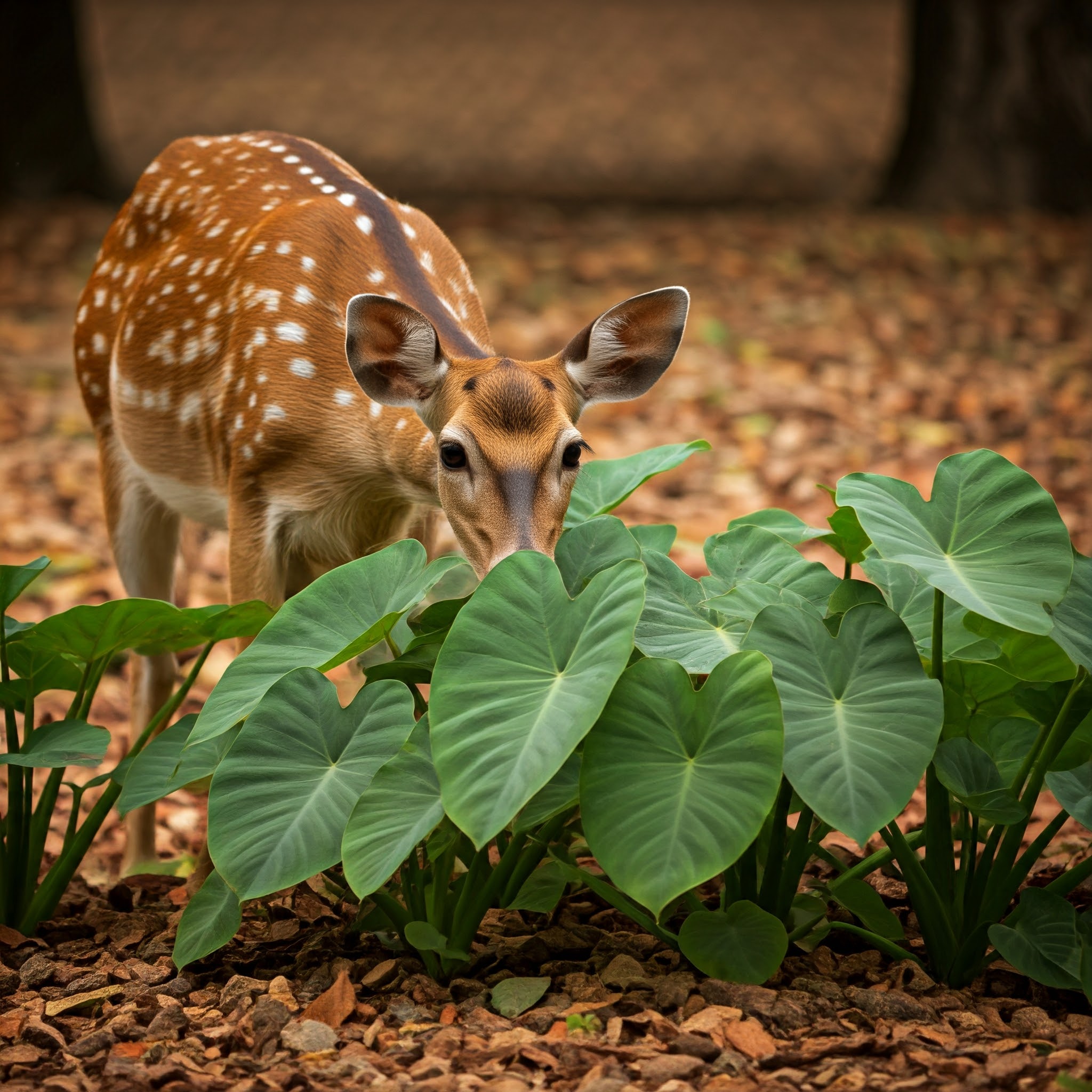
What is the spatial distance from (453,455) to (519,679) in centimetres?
80

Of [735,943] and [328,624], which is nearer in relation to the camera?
[735,943]

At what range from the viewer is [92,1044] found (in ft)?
8.90

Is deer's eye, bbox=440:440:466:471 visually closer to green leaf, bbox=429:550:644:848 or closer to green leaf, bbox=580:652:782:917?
green leaf, bbox=429:550:644:848

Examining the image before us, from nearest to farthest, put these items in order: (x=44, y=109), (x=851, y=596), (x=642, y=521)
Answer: (x=851, y=596)
(x=642, y=521)
(x=44, y=109)

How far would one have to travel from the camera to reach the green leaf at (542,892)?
290 centimetres

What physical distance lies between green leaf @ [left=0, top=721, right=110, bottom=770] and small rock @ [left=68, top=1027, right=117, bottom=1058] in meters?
0.55

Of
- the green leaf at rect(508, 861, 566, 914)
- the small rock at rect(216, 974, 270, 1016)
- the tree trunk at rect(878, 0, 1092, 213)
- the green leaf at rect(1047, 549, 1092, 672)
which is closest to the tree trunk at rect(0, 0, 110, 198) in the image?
the tree trunk at rect(878, 0, 1092, 213)

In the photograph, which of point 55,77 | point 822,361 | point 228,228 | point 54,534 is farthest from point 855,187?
point 228,228

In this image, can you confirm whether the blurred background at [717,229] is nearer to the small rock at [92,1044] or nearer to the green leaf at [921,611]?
the small rock at [92,1044]

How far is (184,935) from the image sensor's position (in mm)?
2857

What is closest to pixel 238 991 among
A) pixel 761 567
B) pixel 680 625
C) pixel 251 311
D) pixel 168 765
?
pixel 168 765

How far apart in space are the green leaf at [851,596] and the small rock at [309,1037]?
1.29 meters

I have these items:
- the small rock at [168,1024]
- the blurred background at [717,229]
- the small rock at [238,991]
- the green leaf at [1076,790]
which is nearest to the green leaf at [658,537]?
the green leaf at [1076,790]

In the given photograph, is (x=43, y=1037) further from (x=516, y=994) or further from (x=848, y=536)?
(x=848, y=536)
